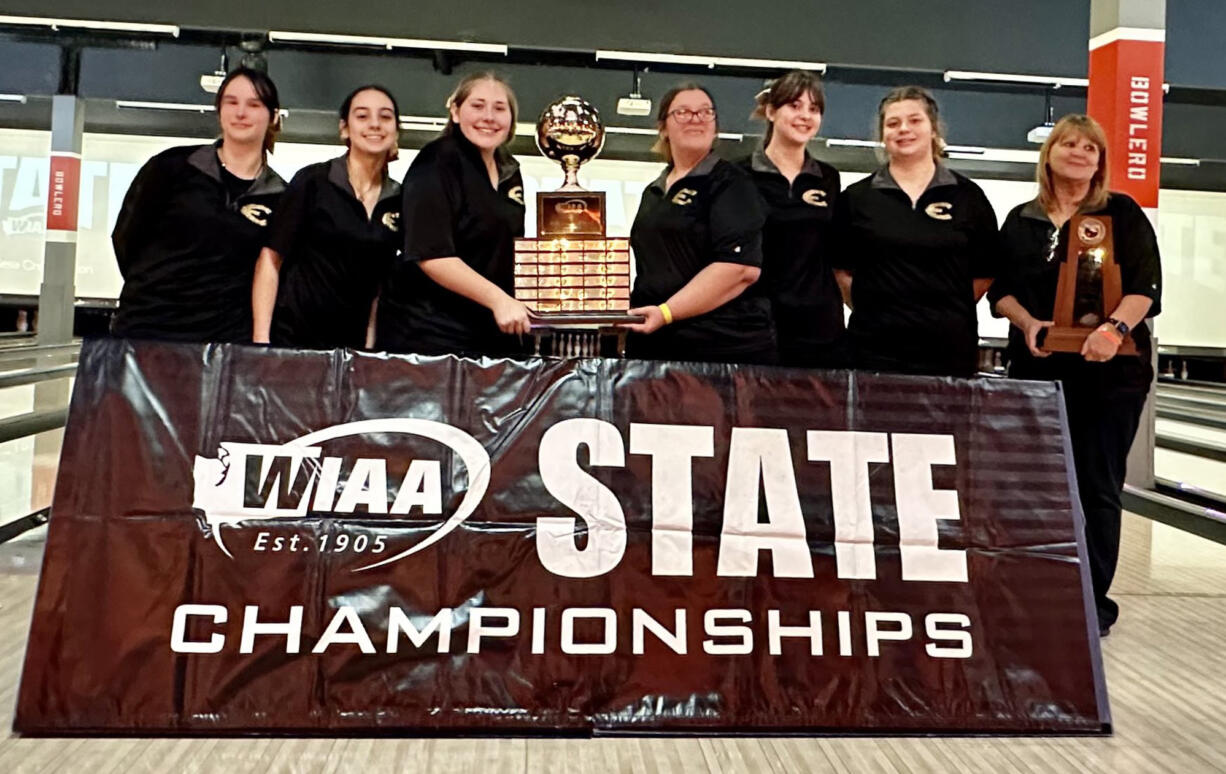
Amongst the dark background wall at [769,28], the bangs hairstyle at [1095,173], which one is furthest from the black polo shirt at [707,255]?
the dark background wall at [769,28]

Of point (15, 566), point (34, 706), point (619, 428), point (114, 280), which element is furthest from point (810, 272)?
point (114, 280)

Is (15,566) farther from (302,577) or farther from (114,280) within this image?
(114,280)

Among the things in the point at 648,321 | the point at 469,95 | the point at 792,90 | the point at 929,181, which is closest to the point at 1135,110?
the point at 929,181

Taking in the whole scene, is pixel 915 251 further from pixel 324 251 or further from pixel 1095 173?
pixel 324 251

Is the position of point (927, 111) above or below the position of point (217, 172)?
above

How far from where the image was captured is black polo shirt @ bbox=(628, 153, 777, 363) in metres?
2.35

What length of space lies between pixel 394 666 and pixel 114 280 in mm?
11750

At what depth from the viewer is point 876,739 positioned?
192 centimetres

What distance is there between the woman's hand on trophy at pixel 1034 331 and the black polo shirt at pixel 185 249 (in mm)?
1942

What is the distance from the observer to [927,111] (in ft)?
8.14

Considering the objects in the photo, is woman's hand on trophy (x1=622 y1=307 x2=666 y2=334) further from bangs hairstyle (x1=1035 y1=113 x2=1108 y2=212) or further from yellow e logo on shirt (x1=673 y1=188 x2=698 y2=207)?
bangs hairstyle (x1=1035 y1=113 x2=1108 y2=212)

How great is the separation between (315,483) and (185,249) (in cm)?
81

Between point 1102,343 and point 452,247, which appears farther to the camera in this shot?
point 1102,343

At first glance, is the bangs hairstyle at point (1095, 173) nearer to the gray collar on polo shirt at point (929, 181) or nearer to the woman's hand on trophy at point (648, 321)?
→ the gray collar on polo shirt at point (929, 181)
